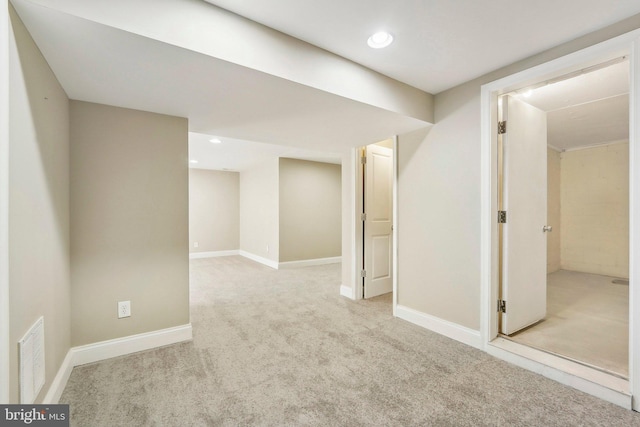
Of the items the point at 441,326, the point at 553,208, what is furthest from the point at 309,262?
the point at 553,208

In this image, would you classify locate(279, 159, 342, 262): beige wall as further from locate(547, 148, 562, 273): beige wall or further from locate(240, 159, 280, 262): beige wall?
locate(547, 148, 562, 273): beige wall

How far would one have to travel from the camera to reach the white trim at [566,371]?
163 cm

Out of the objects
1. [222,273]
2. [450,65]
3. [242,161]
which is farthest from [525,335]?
[242,161]

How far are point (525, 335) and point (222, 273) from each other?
4617 mm

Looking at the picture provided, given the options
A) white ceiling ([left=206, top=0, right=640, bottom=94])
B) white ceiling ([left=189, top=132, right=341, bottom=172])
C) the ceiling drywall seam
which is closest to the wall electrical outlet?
the ceiling drywall seam

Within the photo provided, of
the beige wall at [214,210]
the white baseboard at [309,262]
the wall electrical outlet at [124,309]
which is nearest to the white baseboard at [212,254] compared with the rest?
the beige wall at [214,210]

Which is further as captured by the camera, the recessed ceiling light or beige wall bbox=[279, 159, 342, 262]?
→ beige wall bbox=[279, 159, 342, 262]

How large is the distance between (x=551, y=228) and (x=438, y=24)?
100 inches

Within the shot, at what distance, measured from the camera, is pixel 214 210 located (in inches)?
281

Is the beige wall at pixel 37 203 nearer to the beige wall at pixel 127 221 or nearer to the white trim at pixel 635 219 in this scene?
the beige wall at pixel 127 221

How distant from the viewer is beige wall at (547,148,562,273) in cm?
488

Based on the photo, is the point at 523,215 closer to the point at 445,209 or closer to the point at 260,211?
the point at 445,209

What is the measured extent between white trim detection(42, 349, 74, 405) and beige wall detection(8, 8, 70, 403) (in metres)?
0.04

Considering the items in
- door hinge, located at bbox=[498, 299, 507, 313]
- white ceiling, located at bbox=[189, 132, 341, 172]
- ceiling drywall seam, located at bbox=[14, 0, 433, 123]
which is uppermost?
white ceiling, located at bbox=[189, 132, 341, 172]
